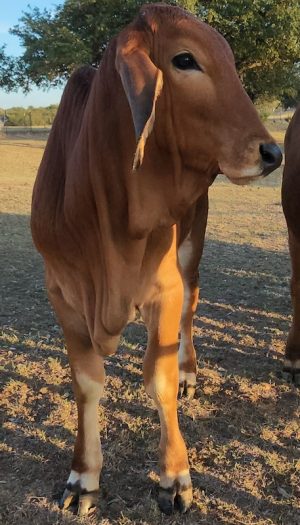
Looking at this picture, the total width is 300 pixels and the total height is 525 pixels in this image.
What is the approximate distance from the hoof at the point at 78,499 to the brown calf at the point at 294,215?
165 cm

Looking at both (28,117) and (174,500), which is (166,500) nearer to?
(174,500)

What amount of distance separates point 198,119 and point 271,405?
2149mm

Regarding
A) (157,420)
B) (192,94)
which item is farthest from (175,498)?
(192,94)

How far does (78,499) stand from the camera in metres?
2.52

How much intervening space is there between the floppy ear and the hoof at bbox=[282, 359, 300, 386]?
2.42 m

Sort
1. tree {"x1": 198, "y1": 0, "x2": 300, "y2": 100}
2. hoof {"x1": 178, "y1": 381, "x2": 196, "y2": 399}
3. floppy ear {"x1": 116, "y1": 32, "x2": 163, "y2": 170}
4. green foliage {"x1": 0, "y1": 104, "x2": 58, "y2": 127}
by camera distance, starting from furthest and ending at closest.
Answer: green foliage {"x1": 0, "y1": 104, "x2": 58, "y2": 127}, tree {"x1": 198, "y1": 0, "x2": 300, "y2": 100}, hoof {"x1": 178, "y1": 381, "x2": 196, "y2": 399}, floppy ear {"x1": 116, "y1": 32, "x2": 163, "y2": 170}

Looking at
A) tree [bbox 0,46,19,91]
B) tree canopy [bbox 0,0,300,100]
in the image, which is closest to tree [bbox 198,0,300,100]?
tree canopy [bbox 0,0,300,100]

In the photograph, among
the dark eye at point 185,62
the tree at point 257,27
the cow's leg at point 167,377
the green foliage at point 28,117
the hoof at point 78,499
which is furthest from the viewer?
the green foliage at point 28,117

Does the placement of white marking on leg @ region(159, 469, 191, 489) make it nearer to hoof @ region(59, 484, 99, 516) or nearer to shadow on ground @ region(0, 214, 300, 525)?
shadow on ground @ region(0, 214, 300, 525)

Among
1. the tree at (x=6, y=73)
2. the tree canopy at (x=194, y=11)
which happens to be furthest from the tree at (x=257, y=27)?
the tree at (x=6, y=73)

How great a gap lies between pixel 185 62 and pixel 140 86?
0.19 m

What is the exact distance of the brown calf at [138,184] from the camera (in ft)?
5.54

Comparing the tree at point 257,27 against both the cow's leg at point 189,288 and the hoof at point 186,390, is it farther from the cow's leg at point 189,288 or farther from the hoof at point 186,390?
the hoof at point 186,390

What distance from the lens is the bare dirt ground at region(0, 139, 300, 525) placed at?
2523 mm
